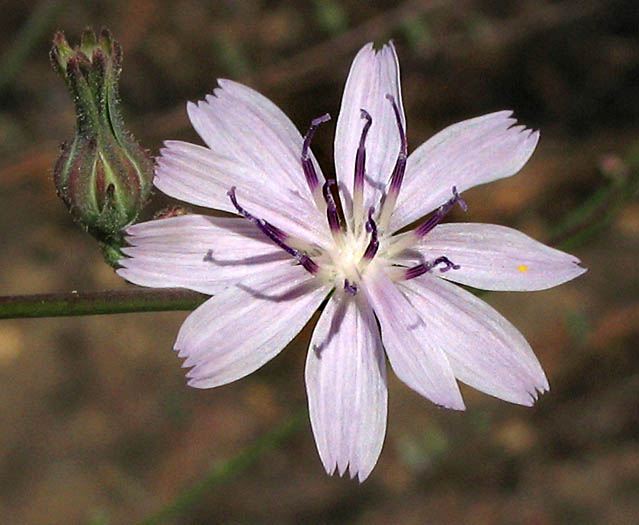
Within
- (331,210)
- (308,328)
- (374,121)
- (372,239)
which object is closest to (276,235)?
(331,210)

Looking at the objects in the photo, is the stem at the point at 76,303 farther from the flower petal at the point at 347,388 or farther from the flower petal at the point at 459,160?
the flower petal at the point at 459,160

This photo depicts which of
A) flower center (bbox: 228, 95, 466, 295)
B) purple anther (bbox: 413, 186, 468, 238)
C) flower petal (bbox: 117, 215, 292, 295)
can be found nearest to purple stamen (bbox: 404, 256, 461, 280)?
flower center (bbox: 228, 95, 466, 295)

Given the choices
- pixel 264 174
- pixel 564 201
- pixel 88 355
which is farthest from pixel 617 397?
pixel 264 174

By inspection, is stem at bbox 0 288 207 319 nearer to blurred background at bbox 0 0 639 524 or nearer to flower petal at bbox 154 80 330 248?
flower petal at bbox 154 80 330 248

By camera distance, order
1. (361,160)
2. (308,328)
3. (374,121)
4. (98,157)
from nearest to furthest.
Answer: (98,157) < (361,160) < (374,121) < (308,328)

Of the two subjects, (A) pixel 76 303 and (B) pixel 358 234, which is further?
(B) pixel 358 234

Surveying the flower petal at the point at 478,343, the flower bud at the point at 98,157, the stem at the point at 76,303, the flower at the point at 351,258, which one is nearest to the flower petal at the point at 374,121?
the flower at the point at 351,258

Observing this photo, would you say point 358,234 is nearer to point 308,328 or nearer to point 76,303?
point 76,303

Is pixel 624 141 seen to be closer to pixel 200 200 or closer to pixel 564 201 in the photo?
pixel 564 201
